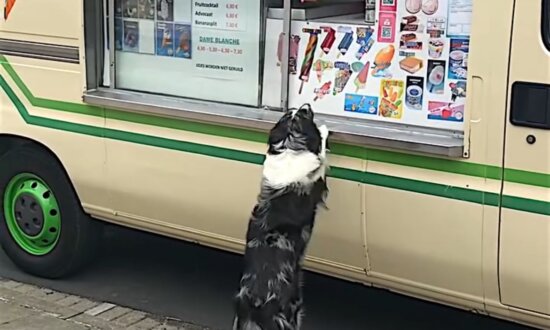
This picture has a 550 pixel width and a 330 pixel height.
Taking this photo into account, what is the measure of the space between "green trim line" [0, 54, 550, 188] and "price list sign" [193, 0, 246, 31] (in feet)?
1.72

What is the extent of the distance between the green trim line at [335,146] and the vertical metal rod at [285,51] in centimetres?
22

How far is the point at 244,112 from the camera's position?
15.6ft

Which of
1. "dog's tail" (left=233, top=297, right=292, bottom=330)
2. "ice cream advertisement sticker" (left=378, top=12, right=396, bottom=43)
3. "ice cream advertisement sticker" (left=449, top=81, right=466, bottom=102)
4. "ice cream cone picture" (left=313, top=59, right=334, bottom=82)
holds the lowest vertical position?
"dog's tail" (left=233, top=297, right=292, bottom=330)

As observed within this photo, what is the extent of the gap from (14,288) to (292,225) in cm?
234

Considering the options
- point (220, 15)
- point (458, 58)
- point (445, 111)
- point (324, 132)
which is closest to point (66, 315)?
point (220, 15)

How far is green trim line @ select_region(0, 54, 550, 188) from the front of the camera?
3908mm

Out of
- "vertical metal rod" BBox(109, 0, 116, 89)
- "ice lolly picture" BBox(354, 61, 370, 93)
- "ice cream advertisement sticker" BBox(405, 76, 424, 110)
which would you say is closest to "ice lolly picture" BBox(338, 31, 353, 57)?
"ice lolly picture" BBox(354, 61, 370, 93)

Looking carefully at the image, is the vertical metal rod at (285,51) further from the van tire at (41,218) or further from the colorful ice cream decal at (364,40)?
the van tire at (41,218)

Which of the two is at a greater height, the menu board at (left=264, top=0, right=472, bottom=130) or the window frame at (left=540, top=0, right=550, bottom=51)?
the window frame at (left=540, top=0, right=550, bottom=51)

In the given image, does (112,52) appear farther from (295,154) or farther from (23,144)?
(295,154)

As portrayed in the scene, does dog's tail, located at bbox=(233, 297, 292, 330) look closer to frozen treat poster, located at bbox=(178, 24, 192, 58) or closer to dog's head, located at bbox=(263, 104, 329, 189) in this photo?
dog's head, located at bbox=(263, 104, 329, 189)

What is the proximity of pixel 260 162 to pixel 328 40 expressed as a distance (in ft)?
2.21

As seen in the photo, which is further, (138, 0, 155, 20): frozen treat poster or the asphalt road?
the asphalt road

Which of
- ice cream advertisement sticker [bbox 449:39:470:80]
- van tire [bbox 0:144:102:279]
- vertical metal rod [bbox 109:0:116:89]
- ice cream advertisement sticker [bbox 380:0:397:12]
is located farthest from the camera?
van tire [bbox 0:144:102:279]
